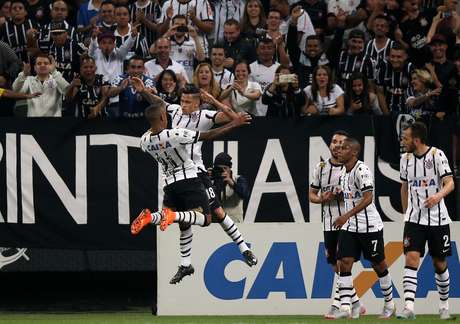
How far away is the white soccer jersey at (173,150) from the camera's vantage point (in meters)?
13.9

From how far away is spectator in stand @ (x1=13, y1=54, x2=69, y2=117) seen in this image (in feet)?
55.6

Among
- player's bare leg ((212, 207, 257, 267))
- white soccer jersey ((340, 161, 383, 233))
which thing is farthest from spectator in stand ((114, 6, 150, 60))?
white soccer jersey ((340, 161, 383, 233))

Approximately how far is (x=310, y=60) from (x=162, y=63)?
227 cm

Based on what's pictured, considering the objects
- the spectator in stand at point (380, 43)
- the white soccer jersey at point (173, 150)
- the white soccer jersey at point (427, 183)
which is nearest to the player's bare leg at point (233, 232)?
the white soccer jersey at point (173, 150)

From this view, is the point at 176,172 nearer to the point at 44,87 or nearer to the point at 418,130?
the point at 418,130

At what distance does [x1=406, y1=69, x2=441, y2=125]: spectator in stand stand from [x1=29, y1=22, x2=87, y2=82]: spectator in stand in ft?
15.2

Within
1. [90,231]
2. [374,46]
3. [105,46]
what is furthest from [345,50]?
[90,231]

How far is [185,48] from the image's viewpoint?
1819cm

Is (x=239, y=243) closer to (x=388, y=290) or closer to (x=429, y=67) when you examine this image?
(x=388, y=290)

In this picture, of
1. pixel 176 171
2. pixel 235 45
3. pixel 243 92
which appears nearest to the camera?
pixel 176 171

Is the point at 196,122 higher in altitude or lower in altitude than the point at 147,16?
lower

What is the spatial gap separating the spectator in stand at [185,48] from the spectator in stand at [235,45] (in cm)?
44

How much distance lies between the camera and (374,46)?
1827cm

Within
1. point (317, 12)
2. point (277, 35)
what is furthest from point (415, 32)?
point (277, 35)
